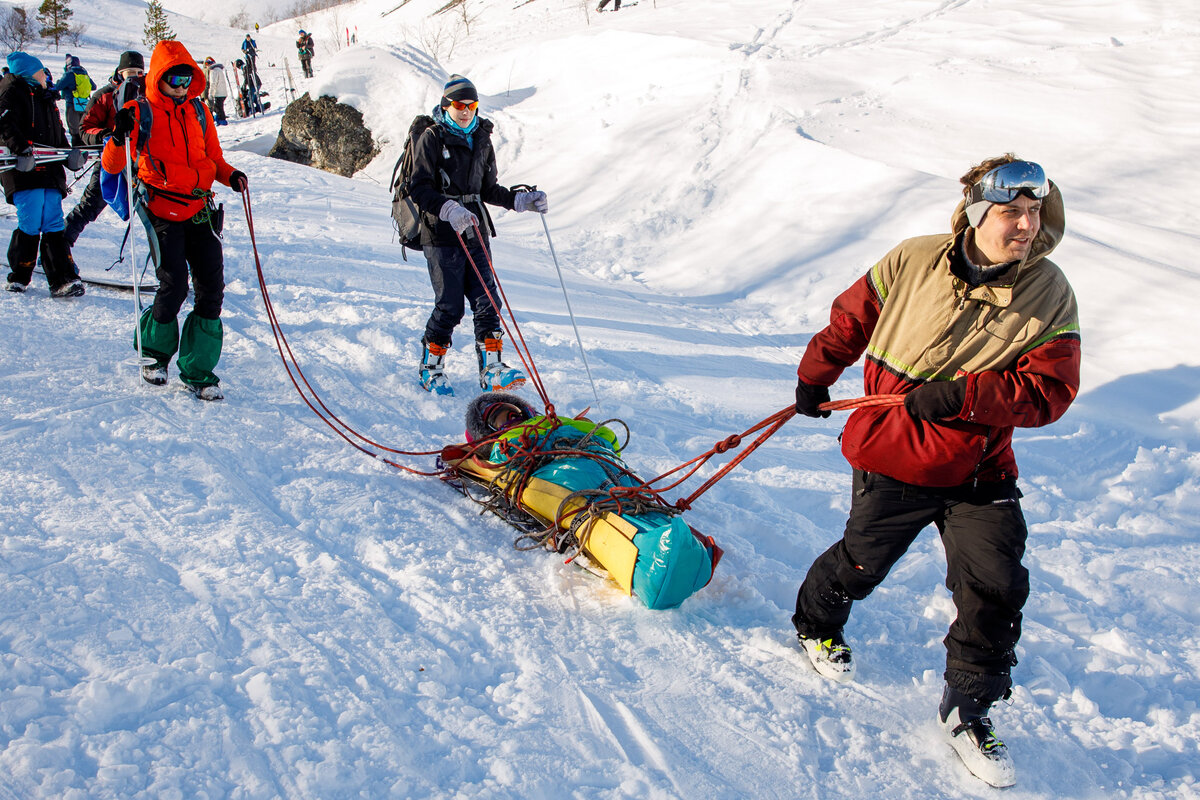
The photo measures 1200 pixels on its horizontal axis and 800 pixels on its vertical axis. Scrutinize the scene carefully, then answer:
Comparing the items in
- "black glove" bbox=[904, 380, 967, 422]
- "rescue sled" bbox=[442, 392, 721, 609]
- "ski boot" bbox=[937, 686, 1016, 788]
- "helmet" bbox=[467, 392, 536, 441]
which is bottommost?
"ski boot" bbox=[937, 686, 1016, 788]

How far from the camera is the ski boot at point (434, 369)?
15.3 feet

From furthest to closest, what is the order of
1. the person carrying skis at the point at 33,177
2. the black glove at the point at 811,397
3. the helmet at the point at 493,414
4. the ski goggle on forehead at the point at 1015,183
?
Result: 1. the person carrying skis at the point at 33,177
2. the helmet at the point at 493,414
3. the black glove at the point at 811,397
4. the ski goggle on forehead at the point at 1015,183

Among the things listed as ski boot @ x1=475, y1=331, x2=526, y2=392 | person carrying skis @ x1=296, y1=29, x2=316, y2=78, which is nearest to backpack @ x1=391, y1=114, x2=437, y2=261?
ski boot @ x1=475, y1=331, x2=526, y2=392

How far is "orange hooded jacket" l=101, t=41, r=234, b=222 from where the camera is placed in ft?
12.1

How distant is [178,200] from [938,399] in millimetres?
3664

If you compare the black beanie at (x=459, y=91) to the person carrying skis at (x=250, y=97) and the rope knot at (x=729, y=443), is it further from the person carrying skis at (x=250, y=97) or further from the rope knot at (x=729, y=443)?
the person carrying skis at (x=250, y=97)

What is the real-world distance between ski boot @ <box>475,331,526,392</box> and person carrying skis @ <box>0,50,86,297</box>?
9.88ft

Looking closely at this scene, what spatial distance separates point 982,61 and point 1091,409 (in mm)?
7918

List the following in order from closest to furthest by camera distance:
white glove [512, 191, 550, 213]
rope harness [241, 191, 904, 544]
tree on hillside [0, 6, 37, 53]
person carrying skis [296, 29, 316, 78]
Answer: rope harness [241, 191, 904, 544] < white glove [512, 191, 550, 213] < person carrying skis [296, 29, 316, 78] < tree on hillside [0, 6, 37, 53]

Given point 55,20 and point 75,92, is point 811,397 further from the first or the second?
point 55,20

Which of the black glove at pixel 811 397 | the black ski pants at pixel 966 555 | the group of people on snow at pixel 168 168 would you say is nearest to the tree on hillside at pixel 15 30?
the group of people on snow at pixel 168 168

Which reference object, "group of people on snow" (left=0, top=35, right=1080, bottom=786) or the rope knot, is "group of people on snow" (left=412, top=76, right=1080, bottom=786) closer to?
"group of people on snow" (left=0, top=35, right=1080, bottom=786)

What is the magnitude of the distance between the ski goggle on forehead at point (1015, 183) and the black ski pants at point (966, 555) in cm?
81

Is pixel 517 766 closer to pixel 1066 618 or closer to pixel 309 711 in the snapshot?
pixel 309 711
